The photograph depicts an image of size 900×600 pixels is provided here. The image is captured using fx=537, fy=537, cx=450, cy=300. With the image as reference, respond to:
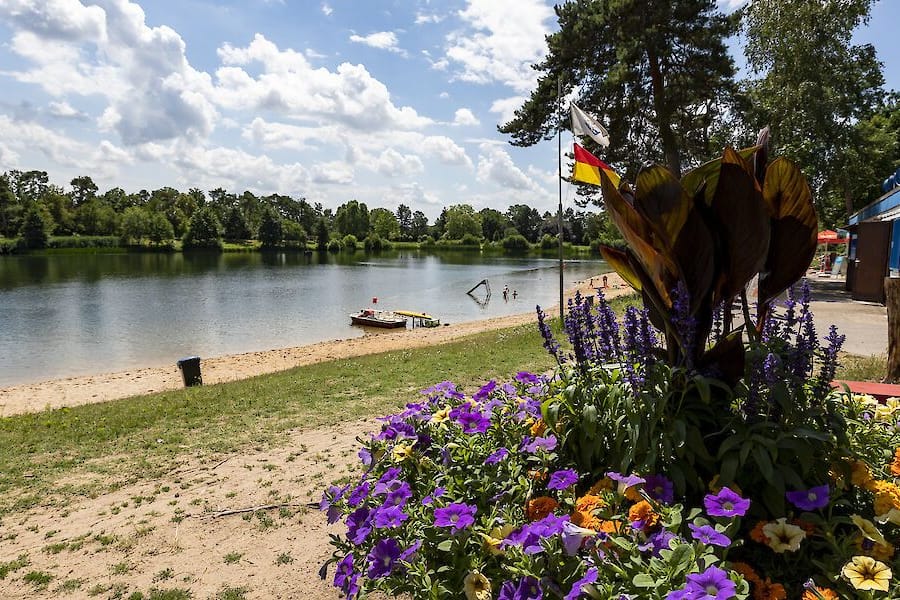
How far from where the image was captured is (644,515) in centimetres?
160

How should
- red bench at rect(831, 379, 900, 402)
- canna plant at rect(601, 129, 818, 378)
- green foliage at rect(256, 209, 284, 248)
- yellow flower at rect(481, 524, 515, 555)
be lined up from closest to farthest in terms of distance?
yellow flower at rect(481, 524, 515, 555) → canna plant at rect(601, 129, 818, 378) → red bench at rect(831, 379, 900, 402) → green foliage at rect(256, 209, 284, 248)

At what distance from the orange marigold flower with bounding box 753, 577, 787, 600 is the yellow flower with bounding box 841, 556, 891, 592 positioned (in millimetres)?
162

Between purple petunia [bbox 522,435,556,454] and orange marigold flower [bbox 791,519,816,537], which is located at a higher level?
purple petunia [bbox 522,435,556,454]

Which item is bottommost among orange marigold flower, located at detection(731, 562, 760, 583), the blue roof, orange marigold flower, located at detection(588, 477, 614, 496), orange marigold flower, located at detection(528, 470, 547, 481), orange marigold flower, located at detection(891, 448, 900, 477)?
orange marigold flower, located at detection(731, 562, 760, 583)

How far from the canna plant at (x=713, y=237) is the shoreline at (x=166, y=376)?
8.83 m

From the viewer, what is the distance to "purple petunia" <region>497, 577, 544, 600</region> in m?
1.49

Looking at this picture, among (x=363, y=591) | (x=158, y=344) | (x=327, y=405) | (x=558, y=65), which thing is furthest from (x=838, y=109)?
(x=158, y=344)

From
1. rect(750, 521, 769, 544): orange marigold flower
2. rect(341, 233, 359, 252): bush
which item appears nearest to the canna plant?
rect(750, 521, 769, 544): orange marigold flower

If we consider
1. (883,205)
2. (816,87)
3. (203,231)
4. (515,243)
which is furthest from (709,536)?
(515,243)

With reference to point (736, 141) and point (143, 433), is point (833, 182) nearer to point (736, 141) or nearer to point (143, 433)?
point (736, 141)

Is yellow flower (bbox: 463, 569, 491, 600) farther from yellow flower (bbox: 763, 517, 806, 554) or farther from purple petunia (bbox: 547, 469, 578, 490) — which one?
yellow flower (bbox: 763, 517, 806, 554)

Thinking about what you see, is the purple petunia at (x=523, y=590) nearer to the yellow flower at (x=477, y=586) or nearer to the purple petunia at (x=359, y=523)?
the yellow flower at (x=477, y=586)

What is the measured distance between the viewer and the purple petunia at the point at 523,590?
1493mm

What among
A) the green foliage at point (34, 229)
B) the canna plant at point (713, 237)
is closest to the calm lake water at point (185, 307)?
the canna plant at point (713, 237)
